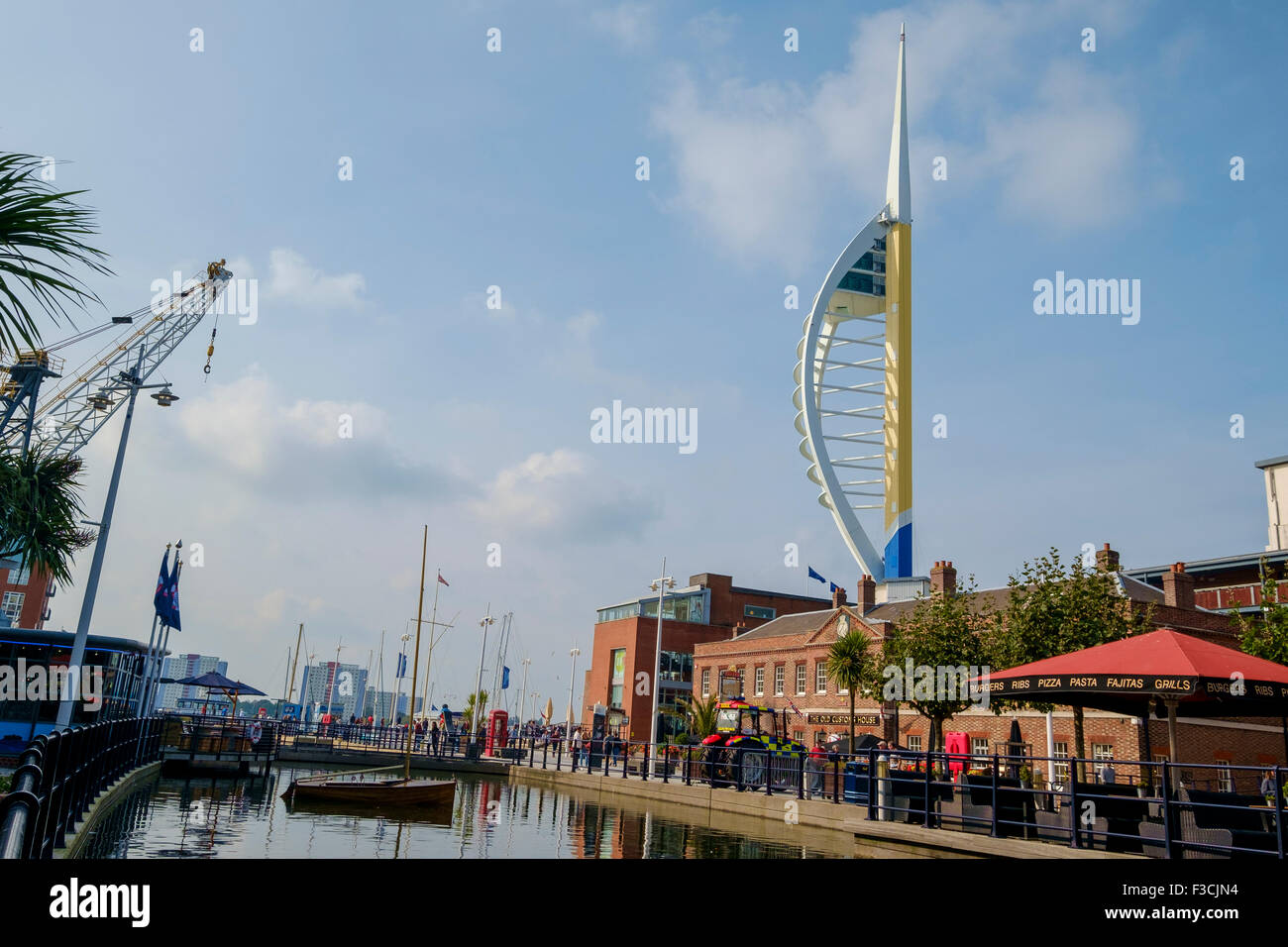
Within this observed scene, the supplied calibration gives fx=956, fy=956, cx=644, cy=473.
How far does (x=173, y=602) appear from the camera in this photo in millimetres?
33906

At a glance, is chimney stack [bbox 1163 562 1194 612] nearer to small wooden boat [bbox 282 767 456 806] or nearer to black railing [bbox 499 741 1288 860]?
black railing [bbox 499 741 1288 860]

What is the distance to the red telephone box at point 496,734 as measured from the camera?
154 ft

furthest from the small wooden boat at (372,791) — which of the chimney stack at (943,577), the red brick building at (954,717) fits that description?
the chimney stack at (943,577)

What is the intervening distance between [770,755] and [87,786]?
17.6 meters

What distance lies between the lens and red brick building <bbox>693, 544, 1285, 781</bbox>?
35.1 metres

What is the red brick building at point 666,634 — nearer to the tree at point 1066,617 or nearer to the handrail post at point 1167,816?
the tree at point 1066,617


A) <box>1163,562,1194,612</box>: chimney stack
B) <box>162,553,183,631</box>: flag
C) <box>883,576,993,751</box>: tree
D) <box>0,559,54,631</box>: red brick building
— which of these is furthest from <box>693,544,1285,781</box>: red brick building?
<box>0,559,54,631</box>: red brick building

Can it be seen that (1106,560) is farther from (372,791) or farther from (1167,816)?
(372,791)

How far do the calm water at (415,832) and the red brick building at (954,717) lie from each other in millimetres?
9756

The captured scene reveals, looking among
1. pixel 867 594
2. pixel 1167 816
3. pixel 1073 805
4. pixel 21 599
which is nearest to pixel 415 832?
pixel 1073 805

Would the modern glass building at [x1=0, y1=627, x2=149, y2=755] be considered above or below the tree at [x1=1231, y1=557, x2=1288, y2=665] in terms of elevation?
below

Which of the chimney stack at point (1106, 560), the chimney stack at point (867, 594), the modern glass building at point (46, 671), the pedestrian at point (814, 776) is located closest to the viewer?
the pedestrian at point (814, 776)

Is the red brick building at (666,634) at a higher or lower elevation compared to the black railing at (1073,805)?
higher

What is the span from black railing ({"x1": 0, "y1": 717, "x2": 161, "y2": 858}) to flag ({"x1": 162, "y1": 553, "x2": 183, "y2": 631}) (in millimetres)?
10667
